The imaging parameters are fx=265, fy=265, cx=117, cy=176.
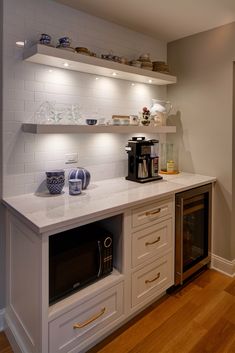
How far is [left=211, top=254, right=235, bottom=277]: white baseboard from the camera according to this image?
257cm

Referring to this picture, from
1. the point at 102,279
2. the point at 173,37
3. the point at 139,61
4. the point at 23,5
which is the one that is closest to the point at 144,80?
the point at 139,61

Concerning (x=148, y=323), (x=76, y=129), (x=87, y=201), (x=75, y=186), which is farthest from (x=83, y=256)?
(x=76, y=129)

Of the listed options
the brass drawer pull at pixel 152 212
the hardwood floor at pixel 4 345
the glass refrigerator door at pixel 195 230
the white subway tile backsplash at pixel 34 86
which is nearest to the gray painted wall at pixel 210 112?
the glass refrigerator door at pixel 195 230

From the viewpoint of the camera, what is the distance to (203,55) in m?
2.64

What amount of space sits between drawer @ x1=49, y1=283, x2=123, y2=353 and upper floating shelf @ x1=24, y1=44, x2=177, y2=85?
1583mm

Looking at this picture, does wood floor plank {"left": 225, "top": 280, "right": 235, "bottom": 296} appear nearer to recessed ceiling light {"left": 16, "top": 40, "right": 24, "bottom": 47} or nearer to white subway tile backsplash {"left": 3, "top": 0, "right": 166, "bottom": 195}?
white subway tile backsplash {"left": 3, "top": 0, "right": 166, "bottom": 195}

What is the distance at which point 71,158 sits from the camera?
2.21 m

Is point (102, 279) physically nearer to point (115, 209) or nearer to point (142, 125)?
point (115, 209)

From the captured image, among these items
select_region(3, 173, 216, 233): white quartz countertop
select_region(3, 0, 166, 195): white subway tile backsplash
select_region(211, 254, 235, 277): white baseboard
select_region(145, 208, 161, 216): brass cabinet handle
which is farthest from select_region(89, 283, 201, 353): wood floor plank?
select_region(3, 0, 166, 195): white subway tile backsplash

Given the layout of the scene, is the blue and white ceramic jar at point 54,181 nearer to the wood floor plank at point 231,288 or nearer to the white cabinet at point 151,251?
the white cabinet at point 151,251

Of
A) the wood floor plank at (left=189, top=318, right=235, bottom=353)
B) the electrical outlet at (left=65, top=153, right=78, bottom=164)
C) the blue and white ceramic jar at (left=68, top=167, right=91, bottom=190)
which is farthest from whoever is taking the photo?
the electrical outlet at (left=65, top=153, right=78, bottom=164)

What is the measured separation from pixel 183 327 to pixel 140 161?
1.36 metres

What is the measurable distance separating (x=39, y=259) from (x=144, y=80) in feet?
6.37

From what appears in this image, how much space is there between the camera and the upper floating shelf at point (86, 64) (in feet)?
5.70
